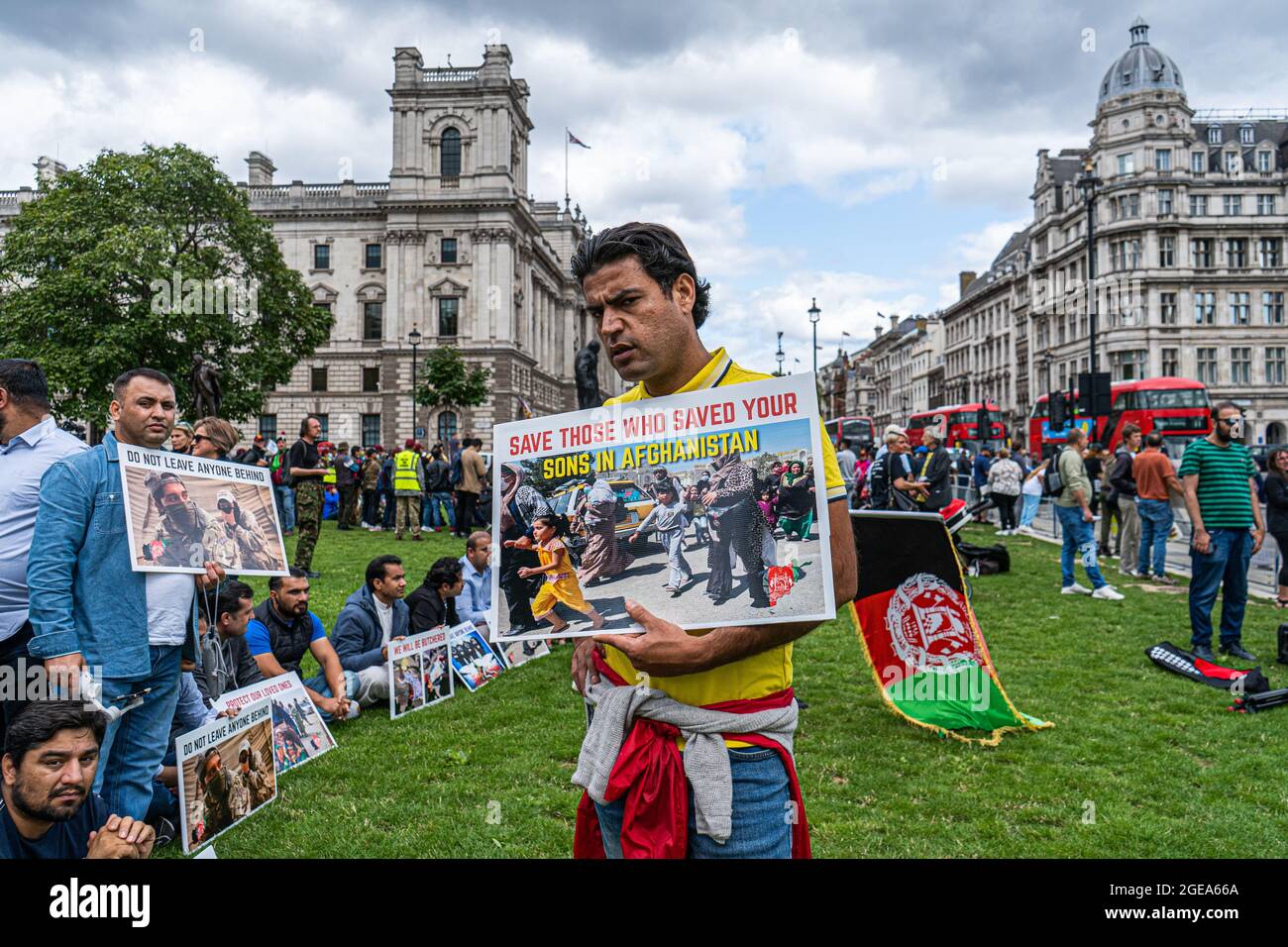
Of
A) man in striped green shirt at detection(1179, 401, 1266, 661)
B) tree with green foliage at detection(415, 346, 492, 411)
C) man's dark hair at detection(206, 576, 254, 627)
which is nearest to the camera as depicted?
man's dark hair at detection(206, 576, 254, 627)

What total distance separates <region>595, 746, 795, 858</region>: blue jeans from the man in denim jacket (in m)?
2.58

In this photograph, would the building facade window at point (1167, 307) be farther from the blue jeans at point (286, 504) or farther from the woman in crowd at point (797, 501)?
the woman in crowd at point (797, 501)

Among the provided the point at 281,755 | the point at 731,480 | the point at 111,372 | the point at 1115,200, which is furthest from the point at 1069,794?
the point at 1115,200

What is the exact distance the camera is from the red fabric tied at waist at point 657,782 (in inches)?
77.1

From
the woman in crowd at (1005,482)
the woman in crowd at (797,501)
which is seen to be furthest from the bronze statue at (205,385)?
the woman in crowd at (1005,482)

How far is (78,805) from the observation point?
125 inches

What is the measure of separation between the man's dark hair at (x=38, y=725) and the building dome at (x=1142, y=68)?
78485mm

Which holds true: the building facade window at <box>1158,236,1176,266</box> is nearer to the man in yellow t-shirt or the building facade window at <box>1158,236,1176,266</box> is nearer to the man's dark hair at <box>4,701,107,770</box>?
the man in yellow t-shirt

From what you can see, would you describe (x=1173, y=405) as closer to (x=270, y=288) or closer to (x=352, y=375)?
(x=270, y=288)

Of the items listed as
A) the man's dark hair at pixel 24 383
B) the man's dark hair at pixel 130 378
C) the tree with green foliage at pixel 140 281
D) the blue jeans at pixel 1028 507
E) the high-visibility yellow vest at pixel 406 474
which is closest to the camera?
the man's dark hair at pixel 130 378

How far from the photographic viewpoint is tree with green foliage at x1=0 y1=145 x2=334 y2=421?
113ft

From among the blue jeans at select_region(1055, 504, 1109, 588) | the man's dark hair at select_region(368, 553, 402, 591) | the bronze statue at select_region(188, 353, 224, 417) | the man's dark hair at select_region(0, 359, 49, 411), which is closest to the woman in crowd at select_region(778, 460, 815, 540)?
the man's dark hair at select_region(0, 359, 49, 411)

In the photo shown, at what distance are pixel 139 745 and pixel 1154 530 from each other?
1422cm
